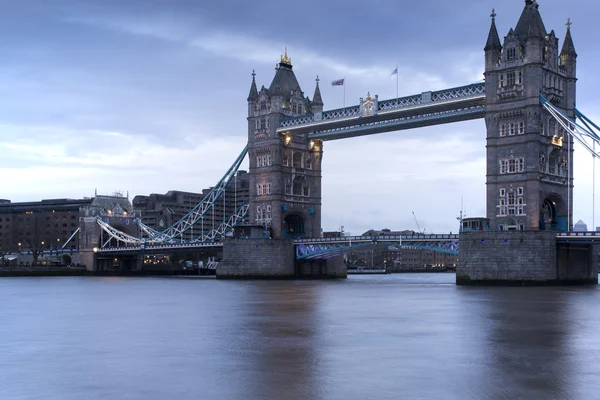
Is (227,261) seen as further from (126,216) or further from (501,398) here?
(501,398)

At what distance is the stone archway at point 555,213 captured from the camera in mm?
76750

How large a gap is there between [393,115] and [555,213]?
803 inches

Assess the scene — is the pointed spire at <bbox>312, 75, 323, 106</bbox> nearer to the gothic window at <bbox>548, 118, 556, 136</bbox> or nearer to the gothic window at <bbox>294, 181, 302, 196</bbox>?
the gothic window at <bbox>294, 181, 302, 196</bbox>

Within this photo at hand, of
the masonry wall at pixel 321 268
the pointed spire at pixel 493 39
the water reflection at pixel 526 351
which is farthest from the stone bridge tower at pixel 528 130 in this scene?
the masonry wall at pixel 321 268

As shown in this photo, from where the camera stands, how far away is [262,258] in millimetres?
95812

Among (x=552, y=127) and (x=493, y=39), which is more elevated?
(x=493, y=39)

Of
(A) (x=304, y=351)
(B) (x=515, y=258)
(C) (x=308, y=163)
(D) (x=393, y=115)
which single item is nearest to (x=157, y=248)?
(C) (x=308, y=163)

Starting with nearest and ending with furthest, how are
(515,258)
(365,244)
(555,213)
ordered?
(515,258)
(555,213)
(365,244)

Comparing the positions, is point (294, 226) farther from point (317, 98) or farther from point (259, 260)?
point (317, 98)

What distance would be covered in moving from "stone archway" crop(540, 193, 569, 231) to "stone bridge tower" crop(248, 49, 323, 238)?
112ft

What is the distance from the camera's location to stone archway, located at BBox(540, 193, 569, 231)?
3022 inches

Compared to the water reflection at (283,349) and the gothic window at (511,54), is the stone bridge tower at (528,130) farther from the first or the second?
the water reflection at (283,349)

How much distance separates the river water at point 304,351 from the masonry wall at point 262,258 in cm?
4197

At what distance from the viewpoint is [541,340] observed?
108ft
